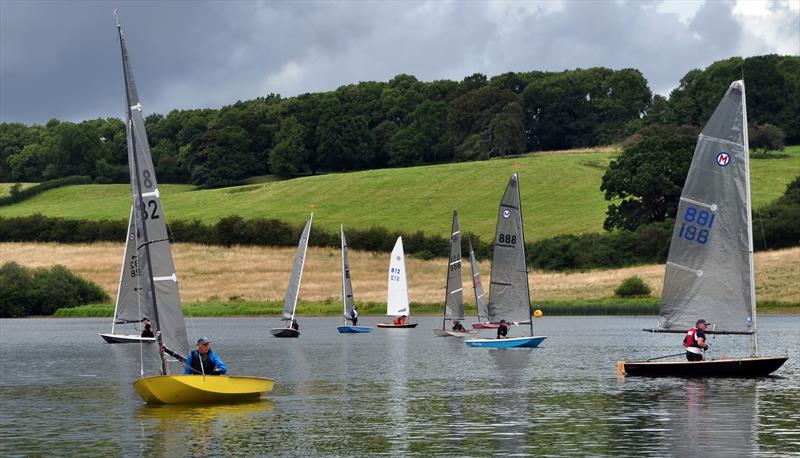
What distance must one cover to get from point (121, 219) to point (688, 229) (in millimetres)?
124026

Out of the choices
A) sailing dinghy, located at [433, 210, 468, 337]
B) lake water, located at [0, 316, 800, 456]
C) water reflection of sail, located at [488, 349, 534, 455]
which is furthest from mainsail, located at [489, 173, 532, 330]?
sailing dinghy, located at [433, 210, 468, 337]

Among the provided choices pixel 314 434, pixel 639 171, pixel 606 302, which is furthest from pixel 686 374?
pixel 639 171

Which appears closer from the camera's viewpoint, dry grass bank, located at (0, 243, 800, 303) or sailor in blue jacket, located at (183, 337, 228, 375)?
sailor in blue jacket, located at (183, 337, 228, 375)

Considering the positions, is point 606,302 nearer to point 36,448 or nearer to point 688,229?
point 688,229

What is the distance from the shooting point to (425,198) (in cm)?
17450

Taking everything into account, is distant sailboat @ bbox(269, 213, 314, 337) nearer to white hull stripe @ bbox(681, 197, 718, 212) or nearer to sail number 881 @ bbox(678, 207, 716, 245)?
sail number 881 @ bbox(678, 207, 716, 245)

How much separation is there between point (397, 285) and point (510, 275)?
32958 mm

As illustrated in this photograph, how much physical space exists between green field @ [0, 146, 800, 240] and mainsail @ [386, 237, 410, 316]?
153ft

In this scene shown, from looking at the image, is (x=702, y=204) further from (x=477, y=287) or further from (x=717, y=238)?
(x=477, y=287)

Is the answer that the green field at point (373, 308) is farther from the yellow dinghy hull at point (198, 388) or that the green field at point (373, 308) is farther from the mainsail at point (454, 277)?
the yellow dinghy hull at point (198, 388)

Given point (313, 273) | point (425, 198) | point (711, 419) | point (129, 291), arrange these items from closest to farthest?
point (711, 419)
point (129, 291)
point (313, 273)
point (425, 198)

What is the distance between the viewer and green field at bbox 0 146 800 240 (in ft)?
513

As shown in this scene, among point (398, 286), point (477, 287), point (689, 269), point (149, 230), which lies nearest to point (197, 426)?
point (149, 230)

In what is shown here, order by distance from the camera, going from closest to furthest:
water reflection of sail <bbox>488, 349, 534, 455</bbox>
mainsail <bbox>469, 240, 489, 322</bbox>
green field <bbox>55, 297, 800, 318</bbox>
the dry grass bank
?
water reflection of sail <bbox>488, 349, 534, 455</bbox>
mainsail <bbox>469, 240, 489, 322</bbox>
green field <bbox>55, 297, 800, 318</bbox>
the dry grass bank
